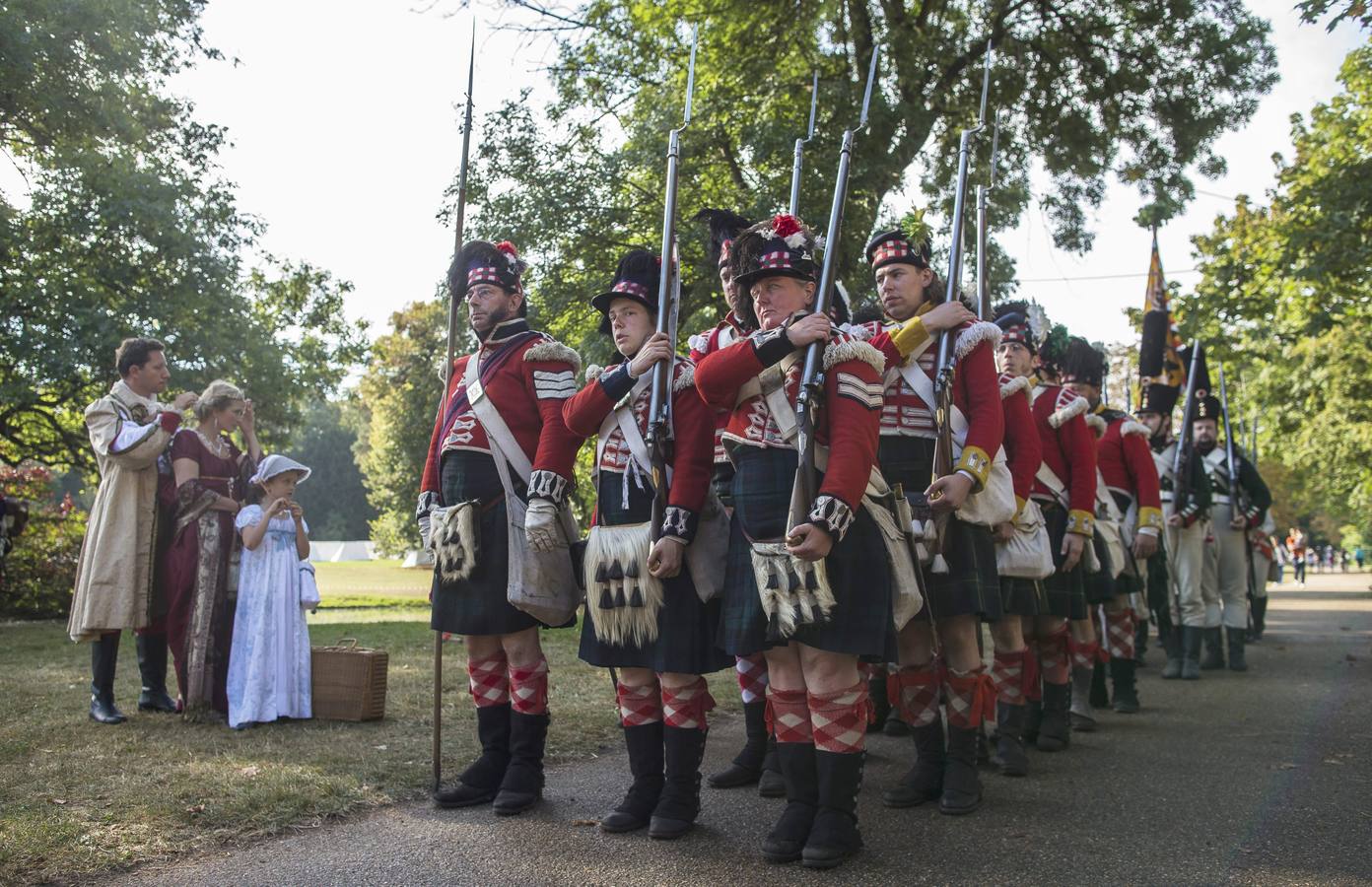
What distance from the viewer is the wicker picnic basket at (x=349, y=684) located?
6.64m

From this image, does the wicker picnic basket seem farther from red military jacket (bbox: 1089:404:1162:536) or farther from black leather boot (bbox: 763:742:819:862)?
red military jacket (bbox: 1089:404:1162:536)

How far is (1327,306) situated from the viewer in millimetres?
20984

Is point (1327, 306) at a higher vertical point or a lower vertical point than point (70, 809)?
higher

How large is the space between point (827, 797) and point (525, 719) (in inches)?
57.7

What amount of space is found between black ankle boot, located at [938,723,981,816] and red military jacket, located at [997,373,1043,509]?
3.79 feet

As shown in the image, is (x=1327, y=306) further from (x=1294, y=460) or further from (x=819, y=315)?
(x=819, y=315)

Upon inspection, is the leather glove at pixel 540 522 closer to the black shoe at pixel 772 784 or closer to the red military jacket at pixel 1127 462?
the black shoe at pixel 772 784

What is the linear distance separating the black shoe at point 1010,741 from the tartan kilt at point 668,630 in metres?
1.78

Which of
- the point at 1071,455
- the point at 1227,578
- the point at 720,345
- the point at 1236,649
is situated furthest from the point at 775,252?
the point at 1227,578

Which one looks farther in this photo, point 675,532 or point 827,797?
point 675,532

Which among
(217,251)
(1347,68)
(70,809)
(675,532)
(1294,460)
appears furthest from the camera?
(1294,460)

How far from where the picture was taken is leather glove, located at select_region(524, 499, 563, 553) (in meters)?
4.50

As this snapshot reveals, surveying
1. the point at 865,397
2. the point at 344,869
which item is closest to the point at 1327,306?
the point at 865,397

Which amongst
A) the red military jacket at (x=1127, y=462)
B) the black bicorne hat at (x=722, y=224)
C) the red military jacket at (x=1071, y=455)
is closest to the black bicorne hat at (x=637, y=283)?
the black bicorne hat at (x=722, y=224)
